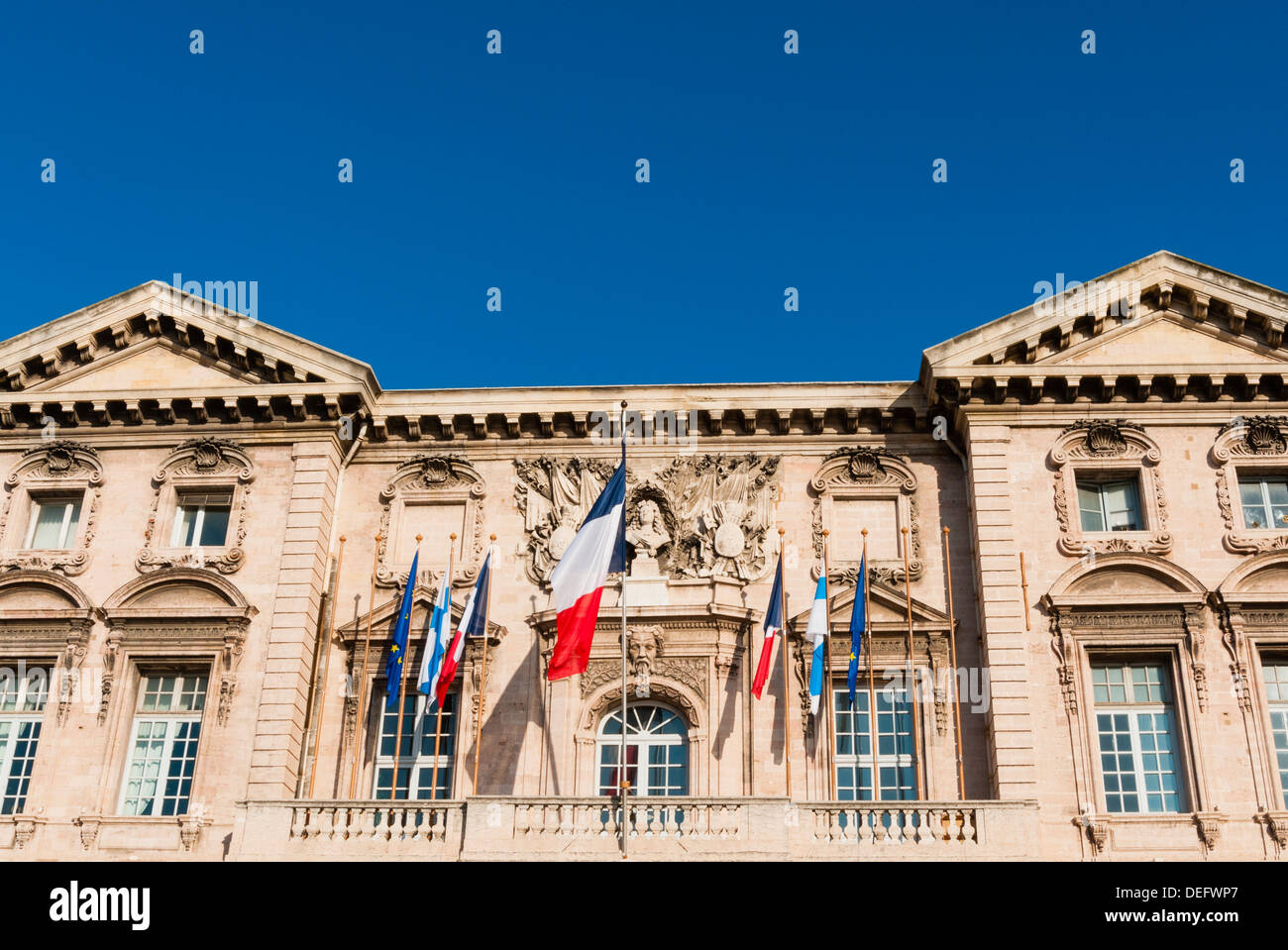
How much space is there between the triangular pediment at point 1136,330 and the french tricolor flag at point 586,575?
6.62 m

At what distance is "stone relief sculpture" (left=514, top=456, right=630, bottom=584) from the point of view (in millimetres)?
26812

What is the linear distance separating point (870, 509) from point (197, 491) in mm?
12522

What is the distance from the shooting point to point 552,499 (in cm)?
2752

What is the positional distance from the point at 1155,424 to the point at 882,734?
7.52 m

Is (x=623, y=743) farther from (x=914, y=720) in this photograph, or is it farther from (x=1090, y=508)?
(x=1090, y=508)

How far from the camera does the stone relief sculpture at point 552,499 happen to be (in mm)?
26812

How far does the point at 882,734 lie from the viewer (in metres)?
25.1

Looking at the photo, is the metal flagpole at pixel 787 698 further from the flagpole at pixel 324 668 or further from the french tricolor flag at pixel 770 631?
the flagpole at pixel 324 668

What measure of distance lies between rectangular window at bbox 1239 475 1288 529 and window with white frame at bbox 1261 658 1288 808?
2497mm

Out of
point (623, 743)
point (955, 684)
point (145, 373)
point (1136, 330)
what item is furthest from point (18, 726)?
point (1136, 330)

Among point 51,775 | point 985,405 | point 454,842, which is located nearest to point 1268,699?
point 985,405

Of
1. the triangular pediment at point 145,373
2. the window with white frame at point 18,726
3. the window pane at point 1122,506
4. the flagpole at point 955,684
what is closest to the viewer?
the flagpole at point 955,684

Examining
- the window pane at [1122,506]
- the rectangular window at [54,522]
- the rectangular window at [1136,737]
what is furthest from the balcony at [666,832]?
the rectangular window at [54,522]

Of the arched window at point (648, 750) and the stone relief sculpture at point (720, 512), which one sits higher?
the stone relief sculpture at point (720, 512)
